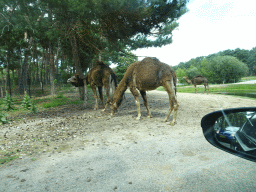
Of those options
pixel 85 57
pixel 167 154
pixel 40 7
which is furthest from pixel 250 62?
pixel 85 57

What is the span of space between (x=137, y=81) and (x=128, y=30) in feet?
10.1

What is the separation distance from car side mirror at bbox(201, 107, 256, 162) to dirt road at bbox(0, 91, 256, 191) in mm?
→ 1044

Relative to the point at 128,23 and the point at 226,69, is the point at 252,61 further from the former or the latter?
the point at 128,23

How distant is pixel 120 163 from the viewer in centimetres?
323

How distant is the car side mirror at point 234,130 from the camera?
1438mm

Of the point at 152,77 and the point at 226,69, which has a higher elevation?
the point at 226,69

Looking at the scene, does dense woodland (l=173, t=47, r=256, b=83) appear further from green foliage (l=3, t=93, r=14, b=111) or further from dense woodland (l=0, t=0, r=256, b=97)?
green foliage (l=3, t=93, r=14, b=111)

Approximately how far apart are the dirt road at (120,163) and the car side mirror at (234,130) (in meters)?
1.04

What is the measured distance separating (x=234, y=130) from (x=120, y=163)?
222 cm

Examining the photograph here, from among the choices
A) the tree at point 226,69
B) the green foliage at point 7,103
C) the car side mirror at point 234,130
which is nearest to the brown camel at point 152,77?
the tree at point 226,69

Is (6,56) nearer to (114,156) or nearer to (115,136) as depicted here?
(115,136)

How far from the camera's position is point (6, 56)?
49.6 feet

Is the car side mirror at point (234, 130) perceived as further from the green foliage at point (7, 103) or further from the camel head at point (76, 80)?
the green foliage at point (7, 103)

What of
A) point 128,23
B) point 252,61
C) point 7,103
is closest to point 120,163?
point 252,61
